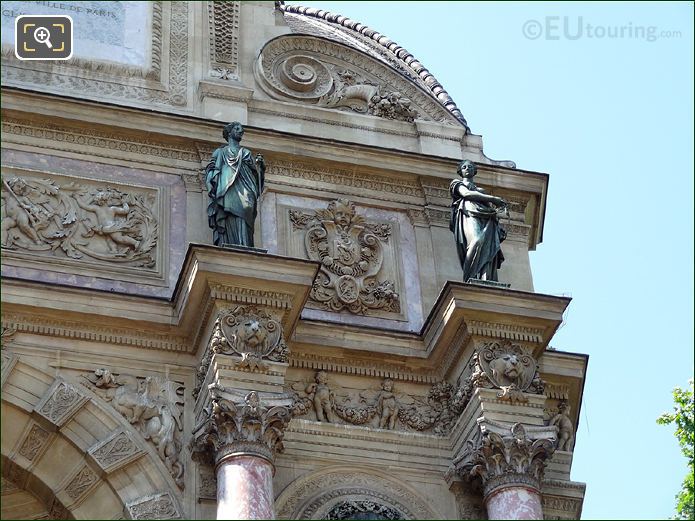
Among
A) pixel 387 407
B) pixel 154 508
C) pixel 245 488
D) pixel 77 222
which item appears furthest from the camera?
pixel 77 222

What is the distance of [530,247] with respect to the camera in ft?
63.5

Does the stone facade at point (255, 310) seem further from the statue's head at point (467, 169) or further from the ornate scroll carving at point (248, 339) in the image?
the statue's head at point (467, 169)

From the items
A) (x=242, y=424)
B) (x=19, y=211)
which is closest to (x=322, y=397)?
(x=242, y=424)

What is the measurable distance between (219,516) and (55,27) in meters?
6.60

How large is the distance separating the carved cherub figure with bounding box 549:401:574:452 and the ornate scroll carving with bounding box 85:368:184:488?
383 centimetres

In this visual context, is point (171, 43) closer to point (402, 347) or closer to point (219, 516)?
point (402, 347)

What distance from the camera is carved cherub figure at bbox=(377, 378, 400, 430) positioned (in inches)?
661

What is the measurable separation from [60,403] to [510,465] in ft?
13.8

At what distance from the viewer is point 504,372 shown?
16.4m

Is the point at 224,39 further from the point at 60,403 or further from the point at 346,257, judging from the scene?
the point at 60,403

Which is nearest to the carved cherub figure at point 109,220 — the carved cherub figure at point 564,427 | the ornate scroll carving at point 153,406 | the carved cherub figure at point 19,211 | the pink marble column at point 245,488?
the carved cherub figure at point 19,211

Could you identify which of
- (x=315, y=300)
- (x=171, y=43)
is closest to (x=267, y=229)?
(x=315, y=300)

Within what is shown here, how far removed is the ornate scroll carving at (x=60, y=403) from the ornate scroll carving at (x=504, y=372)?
12.1 ft

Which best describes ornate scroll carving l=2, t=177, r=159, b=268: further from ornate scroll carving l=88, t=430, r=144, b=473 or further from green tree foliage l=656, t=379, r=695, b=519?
green tree foliage l=656, t=379, r=695, b=519
